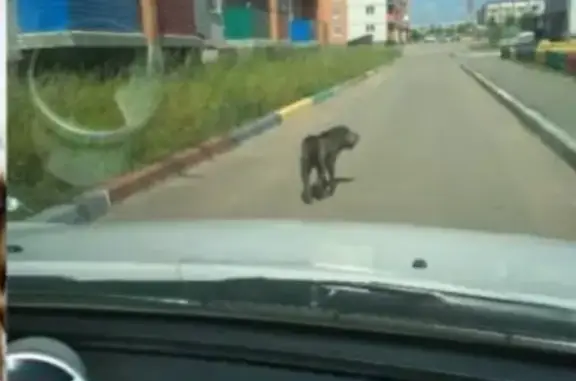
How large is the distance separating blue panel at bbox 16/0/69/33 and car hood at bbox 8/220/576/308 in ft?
0.93

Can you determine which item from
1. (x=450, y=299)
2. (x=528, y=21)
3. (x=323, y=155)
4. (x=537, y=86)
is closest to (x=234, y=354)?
(x=450, y=299)

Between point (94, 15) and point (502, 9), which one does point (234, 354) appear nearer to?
point (94, 15)

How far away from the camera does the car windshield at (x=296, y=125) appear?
1.63m

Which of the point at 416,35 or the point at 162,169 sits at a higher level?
the point at 416,35

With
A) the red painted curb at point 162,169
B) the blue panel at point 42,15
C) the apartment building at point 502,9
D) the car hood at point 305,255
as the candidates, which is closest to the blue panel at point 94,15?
the blue panel at point 42,15

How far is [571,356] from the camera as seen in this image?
3.25 feet

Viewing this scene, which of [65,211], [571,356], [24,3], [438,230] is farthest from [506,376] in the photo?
[65,211]

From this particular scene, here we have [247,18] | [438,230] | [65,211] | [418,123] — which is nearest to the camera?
[438,230]

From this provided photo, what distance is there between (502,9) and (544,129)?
0.25 metres

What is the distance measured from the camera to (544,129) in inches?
85.7

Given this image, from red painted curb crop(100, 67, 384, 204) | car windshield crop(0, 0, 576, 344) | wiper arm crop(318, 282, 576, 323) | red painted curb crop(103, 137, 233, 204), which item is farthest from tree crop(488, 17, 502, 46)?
wiper arm crop(318, 282, 576, 323)

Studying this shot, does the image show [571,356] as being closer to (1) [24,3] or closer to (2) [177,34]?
(1) [24,3]

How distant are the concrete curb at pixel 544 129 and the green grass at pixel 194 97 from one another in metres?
0.31

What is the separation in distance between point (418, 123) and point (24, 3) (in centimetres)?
89
